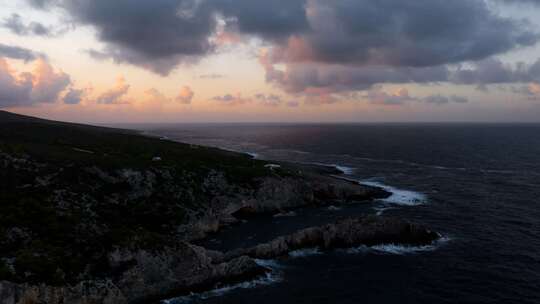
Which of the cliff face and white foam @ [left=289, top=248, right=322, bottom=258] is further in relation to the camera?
white foam @ [left=289, top=248, right=322, bottom=258]

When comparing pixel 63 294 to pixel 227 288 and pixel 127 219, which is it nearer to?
pixel 227 288

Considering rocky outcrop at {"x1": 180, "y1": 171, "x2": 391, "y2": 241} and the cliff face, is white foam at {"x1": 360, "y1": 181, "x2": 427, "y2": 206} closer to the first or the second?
rocky outcrop at {"x1": 180, "y1": 171, "x2": 391, "y2": 241}

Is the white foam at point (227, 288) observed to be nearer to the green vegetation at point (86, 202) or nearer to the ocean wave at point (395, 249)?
the green vegetation at point (86, 202)

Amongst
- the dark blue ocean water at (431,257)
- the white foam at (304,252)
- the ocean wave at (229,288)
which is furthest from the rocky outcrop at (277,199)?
the ocean wave at (229,288)

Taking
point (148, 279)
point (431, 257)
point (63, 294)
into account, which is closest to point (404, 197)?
point (431, 257)

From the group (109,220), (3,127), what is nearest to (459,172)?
(109,220)

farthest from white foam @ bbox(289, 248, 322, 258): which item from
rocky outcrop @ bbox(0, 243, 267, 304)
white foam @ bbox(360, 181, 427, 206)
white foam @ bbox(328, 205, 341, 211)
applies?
white foam @ bbox(360, 181, 427, 206)

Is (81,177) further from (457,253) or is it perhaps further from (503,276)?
(503,276)
